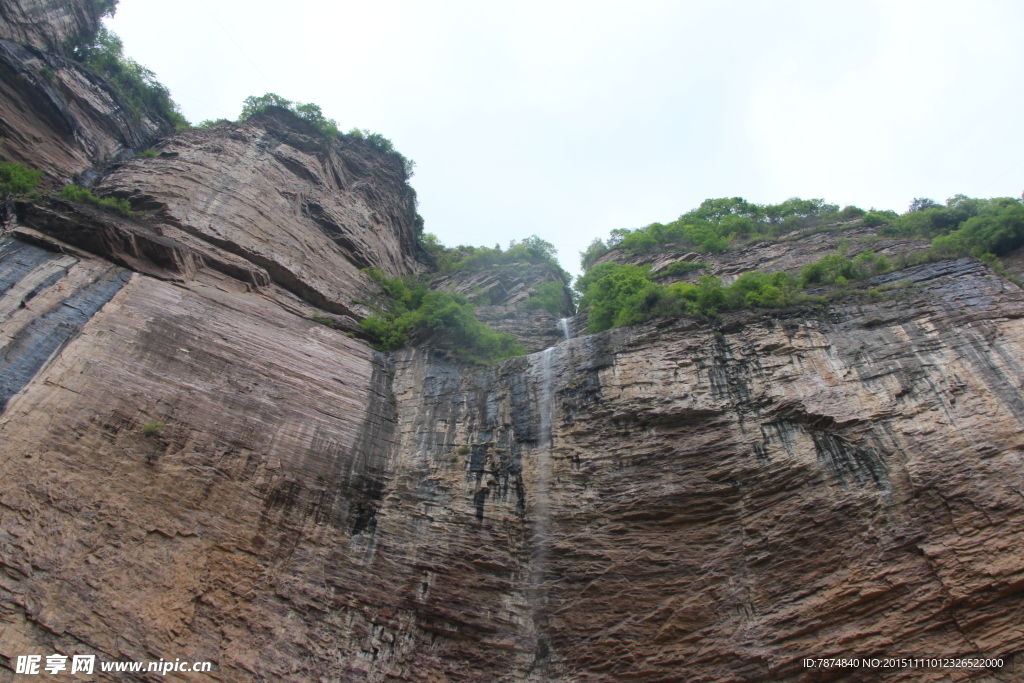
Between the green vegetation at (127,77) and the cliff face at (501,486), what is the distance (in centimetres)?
1220

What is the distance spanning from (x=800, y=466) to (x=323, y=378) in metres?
10.5

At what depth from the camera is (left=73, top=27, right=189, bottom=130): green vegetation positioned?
23.4 metres

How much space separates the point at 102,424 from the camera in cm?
1046

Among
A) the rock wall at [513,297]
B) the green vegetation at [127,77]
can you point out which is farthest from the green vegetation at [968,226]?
the green vegetation at [127,77]

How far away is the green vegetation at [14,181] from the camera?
13.9 metres

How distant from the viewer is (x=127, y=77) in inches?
958

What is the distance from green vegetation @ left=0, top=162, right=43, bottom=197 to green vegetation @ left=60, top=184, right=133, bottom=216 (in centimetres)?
73

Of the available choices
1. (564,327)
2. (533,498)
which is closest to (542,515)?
(533,498)

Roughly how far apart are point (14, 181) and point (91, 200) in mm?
1553

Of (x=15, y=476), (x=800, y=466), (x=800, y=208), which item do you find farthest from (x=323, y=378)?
(x=800, y=208)

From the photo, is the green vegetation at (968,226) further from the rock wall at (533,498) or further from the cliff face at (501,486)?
the rock wall at (533,498)

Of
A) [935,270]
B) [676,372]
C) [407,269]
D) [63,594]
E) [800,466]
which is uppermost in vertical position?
[407,269]

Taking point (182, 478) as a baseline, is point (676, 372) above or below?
above

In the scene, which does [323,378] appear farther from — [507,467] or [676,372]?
[676,372]
